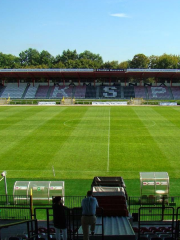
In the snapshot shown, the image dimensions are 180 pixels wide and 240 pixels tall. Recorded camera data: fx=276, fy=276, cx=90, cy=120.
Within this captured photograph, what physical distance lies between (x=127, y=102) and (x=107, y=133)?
1361 inches

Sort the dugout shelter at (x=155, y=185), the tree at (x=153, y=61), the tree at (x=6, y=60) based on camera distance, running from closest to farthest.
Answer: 1. the dugout shelter at (x=155, y=185)
2. the tree at (x=153, y=61)
3. the tree at (x=6, y=60)

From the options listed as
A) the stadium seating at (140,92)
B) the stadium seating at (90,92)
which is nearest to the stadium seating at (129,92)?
the stadium seating at (140,92)

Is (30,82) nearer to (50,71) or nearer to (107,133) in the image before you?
(50,71)

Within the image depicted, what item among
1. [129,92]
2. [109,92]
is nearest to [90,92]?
[109,92]

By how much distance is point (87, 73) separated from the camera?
74.2 meters

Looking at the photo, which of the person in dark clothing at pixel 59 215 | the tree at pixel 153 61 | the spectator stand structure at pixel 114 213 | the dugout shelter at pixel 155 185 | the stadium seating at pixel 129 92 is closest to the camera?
the person in dark clothing at pixel 59 215

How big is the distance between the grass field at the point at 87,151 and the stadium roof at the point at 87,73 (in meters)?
37.5

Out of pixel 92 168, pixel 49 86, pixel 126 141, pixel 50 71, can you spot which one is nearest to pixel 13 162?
pixel 92 168

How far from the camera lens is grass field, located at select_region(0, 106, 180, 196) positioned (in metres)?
18.3

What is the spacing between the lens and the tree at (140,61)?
117562mm

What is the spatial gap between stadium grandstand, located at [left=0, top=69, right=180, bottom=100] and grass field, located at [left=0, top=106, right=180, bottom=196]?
124 feet

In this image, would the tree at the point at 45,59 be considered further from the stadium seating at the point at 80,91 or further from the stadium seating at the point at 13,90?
the stadium seating at the point at 80,91

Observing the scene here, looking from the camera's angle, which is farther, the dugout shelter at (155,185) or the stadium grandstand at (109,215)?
the dugout shelter at (155,185)

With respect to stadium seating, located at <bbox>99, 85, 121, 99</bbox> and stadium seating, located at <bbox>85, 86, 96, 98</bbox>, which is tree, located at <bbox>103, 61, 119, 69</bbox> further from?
stadium seating, located at <bbox>85, 86, 96, 98</bbox>
